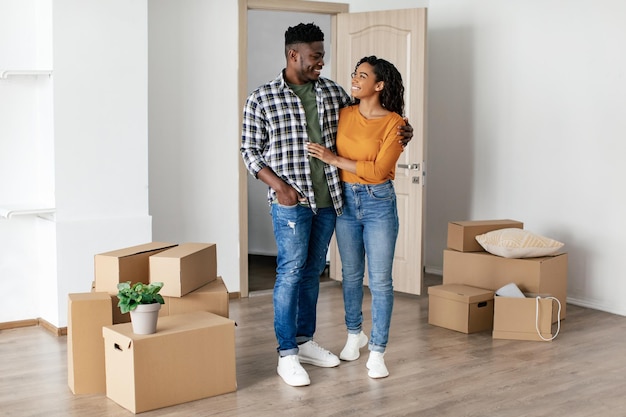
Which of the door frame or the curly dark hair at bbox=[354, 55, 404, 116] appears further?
the door frame

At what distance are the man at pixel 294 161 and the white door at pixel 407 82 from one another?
188 cm

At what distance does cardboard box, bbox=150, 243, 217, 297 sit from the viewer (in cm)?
343

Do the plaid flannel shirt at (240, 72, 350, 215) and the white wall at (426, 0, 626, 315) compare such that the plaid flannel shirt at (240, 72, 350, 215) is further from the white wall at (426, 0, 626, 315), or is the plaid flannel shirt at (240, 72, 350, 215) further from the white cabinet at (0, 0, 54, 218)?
the white wall at (426, 0, 626, 315)

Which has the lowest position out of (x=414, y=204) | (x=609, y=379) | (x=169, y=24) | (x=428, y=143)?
(x=609, y=379)

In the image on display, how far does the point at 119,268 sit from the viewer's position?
3.47m

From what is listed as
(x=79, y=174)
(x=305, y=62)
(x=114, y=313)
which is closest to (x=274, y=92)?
(x=305, y=62)

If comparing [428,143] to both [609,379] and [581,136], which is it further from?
[609,379]

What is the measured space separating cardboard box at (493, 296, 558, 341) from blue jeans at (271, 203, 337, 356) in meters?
1.21

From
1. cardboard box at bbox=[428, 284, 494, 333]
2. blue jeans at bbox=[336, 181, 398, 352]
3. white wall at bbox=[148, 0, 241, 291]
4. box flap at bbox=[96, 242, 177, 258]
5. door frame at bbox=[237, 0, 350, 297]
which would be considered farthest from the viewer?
door frame at bbox=[237, 0, 350, 297]

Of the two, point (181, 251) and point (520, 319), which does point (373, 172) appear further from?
point (520, 319)

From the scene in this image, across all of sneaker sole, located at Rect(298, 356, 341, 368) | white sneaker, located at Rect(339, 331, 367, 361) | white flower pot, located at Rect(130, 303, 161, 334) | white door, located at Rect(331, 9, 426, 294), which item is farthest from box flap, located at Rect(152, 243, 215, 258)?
white door, located at Rect(331, 9, 426, 294)

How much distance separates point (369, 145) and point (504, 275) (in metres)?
1.67

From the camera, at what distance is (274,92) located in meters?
3.37

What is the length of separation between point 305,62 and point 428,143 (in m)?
3.04
